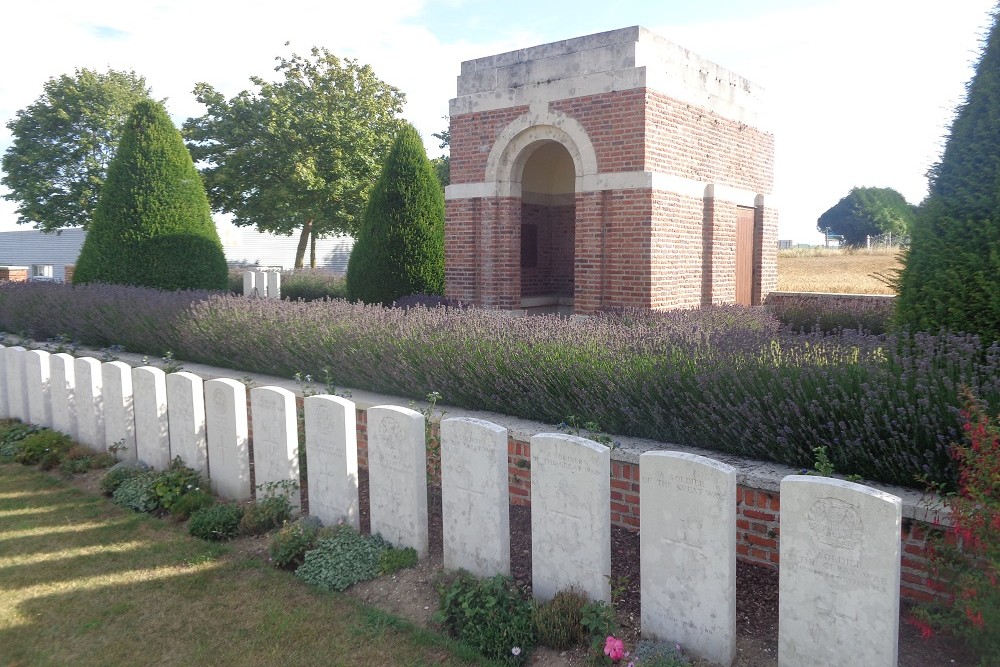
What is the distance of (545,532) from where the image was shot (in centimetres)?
407

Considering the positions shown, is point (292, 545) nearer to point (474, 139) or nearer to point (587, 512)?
point (587, 512)

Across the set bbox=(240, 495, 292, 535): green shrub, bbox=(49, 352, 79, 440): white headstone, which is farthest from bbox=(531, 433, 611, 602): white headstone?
bbox=(49, 352, 79, 440): white headstone

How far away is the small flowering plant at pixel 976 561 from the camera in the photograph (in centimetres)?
300

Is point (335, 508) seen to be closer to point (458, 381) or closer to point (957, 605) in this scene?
point (458, 381)

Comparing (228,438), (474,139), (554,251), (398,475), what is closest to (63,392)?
(228,438)

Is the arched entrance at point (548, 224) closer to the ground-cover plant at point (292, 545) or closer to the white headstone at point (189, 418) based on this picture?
the white headstone at point (189, 418)

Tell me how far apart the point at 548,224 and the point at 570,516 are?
453 inches

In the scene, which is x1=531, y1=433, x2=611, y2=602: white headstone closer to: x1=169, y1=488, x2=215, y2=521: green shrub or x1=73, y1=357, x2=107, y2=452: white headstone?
x1=169, y1=488, x2=215, y2=521: green shrub

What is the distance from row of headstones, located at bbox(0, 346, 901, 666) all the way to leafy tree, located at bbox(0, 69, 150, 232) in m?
26.9

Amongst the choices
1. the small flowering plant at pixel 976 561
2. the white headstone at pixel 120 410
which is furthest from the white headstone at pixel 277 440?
the small flowering plant at pixel 976 561

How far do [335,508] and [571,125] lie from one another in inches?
305

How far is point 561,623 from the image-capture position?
3.72 meters

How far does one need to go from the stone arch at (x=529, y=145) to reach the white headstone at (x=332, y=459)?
7.12 m

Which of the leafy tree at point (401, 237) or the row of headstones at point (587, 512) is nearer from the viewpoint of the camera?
the row of headstones at point (587, 512)
